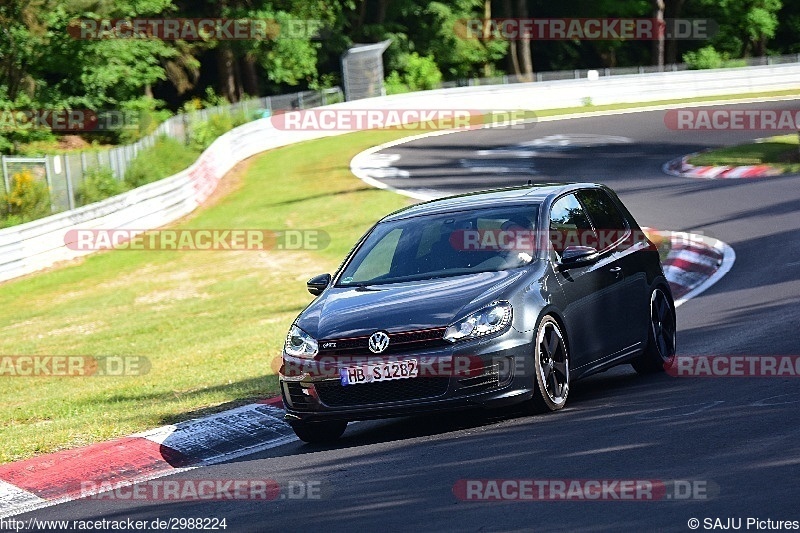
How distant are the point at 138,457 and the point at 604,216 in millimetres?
4322

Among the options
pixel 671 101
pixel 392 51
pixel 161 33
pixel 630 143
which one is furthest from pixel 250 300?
pixel 392 51

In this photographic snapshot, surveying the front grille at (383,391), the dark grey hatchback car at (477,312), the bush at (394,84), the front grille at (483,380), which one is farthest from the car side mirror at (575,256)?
the bush at (394,84)

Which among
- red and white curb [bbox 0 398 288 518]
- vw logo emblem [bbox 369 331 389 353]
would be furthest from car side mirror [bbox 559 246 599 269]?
red and white curb [bbox 0 398 288 518]

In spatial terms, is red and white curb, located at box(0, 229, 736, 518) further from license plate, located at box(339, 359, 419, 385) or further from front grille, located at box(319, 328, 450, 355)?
front grille, located at box(319, 328, 450, 355)

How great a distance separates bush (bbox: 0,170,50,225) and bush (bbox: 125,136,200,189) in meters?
4.56

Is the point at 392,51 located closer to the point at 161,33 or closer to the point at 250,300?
the point at 161,33

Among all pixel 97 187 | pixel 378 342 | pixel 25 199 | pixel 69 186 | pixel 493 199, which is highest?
pixel 493 199

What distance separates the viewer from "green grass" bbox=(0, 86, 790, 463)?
10.9 metres

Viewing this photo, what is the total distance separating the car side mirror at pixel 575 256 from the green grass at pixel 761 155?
19.2 m

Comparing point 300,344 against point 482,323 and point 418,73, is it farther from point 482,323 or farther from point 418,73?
point 418,73

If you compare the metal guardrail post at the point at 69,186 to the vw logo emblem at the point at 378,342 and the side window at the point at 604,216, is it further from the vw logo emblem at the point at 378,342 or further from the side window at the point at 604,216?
the vw logo emblem at the point at 378,342

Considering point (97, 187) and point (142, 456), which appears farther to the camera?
point (97, 187)

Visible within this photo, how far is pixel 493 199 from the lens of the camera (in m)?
10.0

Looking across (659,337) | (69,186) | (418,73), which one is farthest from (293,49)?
(659,337)
